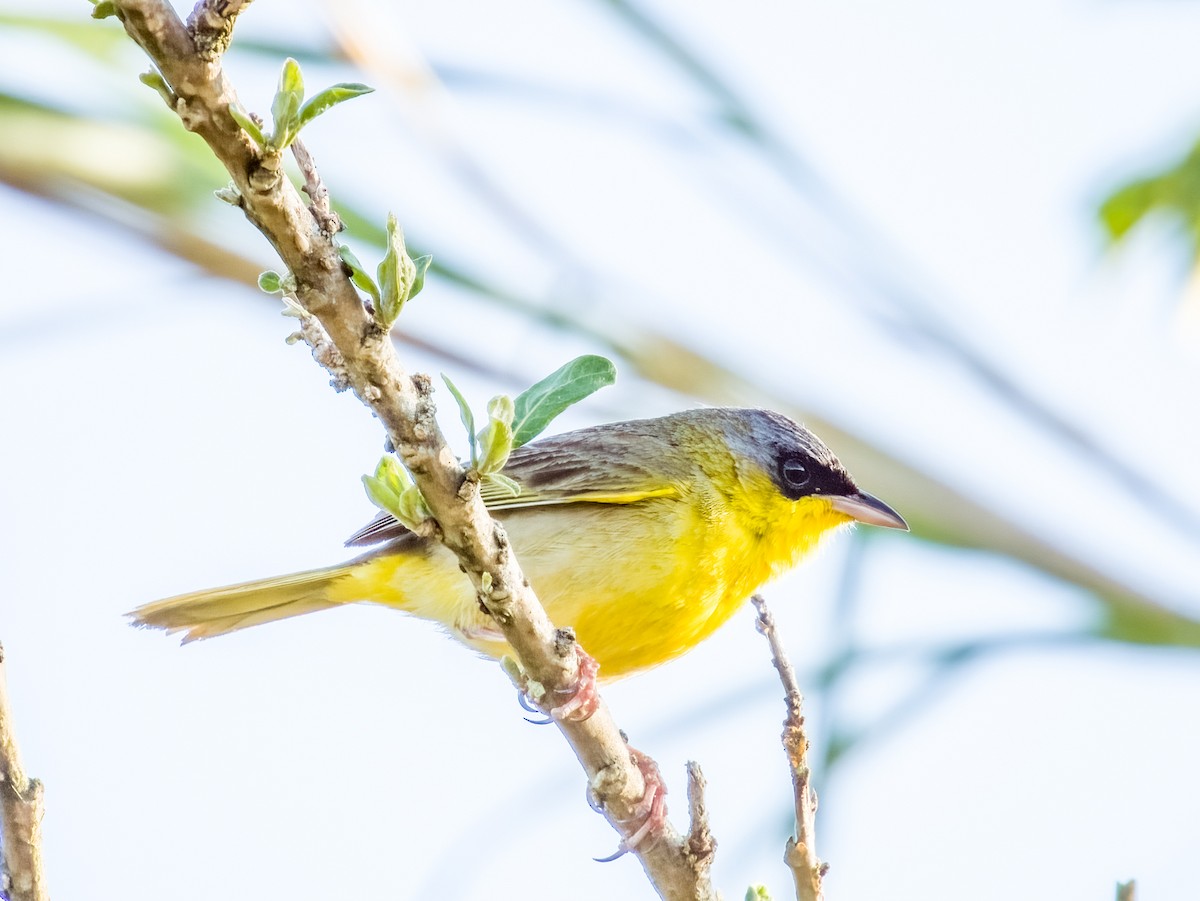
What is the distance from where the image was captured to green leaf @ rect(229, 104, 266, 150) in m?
1.66

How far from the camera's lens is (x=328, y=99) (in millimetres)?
1762

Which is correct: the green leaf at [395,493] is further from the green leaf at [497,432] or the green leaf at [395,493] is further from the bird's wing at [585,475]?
the bird's wing at [585,475]

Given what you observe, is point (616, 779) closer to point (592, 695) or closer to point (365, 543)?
point (592, 695)

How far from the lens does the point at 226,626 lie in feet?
16.6

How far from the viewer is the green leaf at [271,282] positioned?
1878mm

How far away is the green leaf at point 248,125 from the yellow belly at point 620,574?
8.61 feet

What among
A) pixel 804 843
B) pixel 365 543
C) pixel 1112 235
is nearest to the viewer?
pixel 804 843

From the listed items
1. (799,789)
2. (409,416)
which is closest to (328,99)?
(409,416)

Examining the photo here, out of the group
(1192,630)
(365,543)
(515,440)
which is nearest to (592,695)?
(515,440)

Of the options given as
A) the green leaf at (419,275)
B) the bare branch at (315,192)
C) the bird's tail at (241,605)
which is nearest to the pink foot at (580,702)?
the green leaf at (419,275)

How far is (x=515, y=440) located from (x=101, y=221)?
189cm

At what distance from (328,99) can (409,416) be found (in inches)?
19.7

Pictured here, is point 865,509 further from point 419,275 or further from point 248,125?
point 248,125

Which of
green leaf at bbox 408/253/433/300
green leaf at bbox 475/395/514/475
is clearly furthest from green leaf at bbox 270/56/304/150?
green leaf at bbox 475/395/514/475
